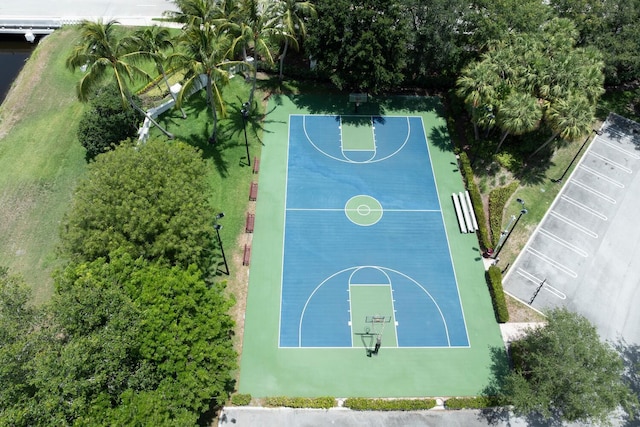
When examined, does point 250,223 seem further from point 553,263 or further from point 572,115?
point 572,115

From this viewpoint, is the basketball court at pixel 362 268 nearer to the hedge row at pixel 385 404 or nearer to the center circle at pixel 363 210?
the center circle at pixel 363 210

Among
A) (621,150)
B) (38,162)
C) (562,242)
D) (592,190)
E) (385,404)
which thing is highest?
(621,150)

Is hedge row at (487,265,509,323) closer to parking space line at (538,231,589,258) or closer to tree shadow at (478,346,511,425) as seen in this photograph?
tree shadow at (478,346,511,425)

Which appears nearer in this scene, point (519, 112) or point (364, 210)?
point (519, 112)

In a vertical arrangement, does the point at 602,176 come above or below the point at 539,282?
above

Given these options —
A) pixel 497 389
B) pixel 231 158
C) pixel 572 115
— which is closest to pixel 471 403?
pixel 497 389

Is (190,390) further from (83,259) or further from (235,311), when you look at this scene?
(83,259)

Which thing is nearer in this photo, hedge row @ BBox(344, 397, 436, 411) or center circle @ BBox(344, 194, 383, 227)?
hedge row @ BBox(344, 397, 436, 411)

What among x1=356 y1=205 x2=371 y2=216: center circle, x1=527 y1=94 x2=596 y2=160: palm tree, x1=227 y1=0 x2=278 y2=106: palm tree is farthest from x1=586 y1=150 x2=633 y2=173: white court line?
x1=227 y1=0 x2=278 y2=106: palm tree
